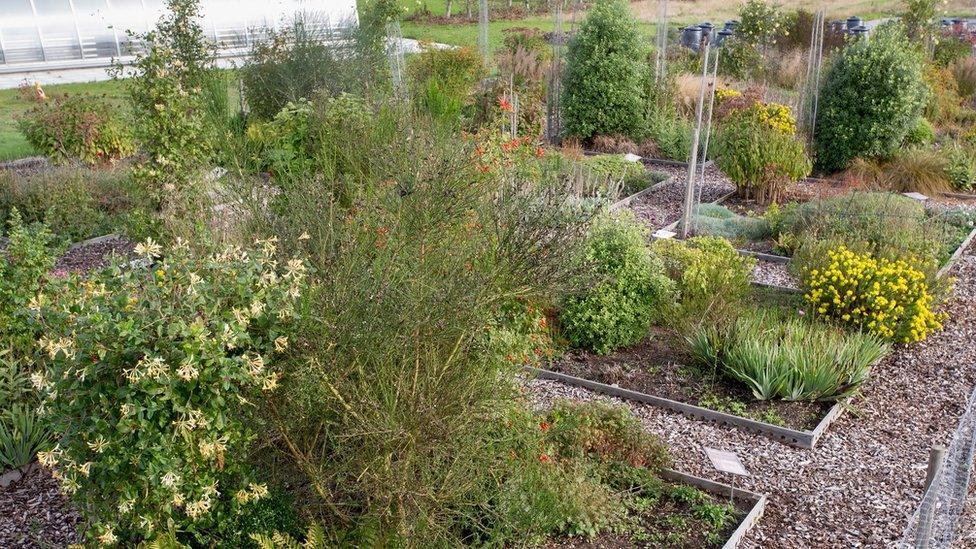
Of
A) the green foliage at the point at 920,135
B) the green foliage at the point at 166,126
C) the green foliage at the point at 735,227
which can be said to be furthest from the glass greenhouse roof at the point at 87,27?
the green foliage at the point at 920,135

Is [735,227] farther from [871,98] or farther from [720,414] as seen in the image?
[720,414]

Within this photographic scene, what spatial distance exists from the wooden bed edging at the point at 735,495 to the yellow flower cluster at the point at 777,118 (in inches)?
261

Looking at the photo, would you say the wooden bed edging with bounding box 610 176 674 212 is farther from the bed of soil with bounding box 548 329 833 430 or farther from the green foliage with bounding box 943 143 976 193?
the green foliage with bounding box 943 143 976 193

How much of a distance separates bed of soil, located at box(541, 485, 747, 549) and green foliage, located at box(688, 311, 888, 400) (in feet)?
4.70

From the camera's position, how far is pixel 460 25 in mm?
26938

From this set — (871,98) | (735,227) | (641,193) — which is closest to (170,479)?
(735,227)

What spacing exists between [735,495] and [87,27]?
1534 cm

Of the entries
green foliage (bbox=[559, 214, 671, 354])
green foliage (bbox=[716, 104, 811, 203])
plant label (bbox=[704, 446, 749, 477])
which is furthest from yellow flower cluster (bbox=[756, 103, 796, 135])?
plant label (bbox=[704, 446, 749, 477])

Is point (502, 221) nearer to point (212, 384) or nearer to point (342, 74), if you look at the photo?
point (212, 384)

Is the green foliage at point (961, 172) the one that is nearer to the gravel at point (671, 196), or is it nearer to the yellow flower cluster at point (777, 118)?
the yellow flower cluster at point (777, 118)

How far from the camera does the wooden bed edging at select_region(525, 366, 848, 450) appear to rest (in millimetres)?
5281

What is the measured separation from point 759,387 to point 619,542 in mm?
1916

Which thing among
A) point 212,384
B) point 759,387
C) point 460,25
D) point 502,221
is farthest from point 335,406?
point 460,25

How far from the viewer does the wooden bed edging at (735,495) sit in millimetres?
4289
